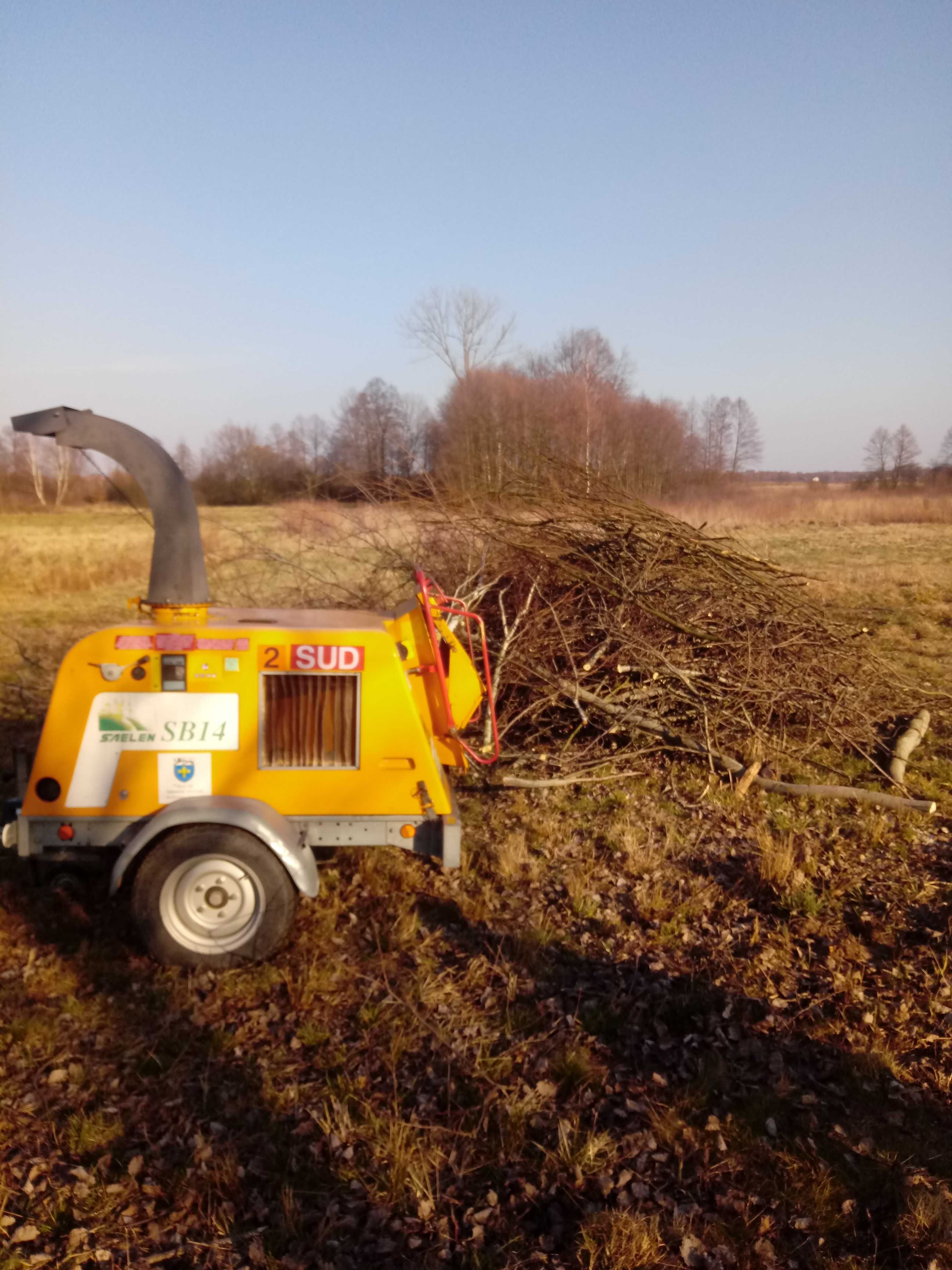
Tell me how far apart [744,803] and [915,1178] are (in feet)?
12.0

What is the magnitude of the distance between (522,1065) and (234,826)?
5.69 ft

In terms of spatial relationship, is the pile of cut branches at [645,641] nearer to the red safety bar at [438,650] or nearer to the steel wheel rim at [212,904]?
the red safety bar at [438,650]

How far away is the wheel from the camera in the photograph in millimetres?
4180

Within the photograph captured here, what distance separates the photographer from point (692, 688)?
24.3 ft

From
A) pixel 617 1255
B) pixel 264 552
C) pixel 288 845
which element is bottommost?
pixel 617 1255

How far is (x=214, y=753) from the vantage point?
4281 millimetres

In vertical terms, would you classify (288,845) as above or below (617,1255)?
above

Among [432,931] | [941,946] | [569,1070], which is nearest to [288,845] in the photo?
[432,931]

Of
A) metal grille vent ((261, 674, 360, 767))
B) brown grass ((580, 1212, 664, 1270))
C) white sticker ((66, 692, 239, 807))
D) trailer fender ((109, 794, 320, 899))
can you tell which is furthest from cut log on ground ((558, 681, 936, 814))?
brown grass ((580, 1212, 664, 1270))

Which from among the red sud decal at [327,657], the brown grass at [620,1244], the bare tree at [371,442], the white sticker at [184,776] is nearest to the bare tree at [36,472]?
the bare tree at [371,442]

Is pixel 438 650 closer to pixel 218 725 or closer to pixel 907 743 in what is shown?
pixel 218 725

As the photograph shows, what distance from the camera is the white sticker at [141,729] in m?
4.18

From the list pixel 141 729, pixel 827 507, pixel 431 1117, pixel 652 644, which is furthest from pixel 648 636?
pixel 827 507

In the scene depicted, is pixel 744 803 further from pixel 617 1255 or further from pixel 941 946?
pixel 617 1255
